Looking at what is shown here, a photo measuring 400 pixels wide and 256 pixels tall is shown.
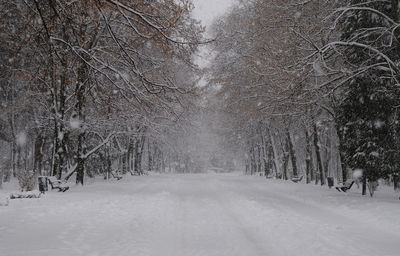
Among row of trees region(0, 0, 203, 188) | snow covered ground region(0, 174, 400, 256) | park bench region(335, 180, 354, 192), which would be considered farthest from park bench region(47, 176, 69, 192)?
park bench region(335, 180, 354, 192)

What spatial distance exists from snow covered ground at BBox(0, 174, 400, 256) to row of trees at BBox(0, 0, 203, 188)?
3.47m

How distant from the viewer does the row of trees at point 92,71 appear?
818 centimetres

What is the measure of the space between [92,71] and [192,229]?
220 inches

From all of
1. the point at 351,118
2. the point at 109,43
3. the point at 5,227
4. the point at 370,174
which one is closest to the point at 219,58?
the point at 109,43

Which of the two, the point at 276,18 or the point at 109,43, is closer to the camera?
the point at 276,18

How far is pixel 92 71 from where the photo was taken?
987cm

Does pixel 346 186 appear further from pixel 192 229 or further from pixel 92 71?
pixel 92 71

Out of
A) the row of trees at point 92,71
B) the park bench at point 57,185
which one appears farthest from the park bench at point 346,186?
the park bench at point 57,185

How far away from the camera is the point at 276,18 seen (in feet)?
48.4

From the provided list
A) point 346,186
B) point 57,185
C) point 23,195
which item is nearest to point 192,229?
point 23,195

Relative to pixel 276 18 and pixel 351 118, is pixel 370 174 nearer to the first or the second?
pixel 351 118

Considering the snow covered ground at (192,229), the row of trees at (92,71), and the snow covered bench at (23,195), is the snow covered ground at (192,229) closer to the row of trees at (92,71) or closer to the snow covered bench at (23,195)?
the snow covered bench at (23,195)

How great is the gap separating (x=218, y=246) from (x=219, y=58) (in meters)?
19.0

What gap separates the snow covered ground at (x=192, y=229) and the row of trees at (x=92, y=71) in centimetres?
347
